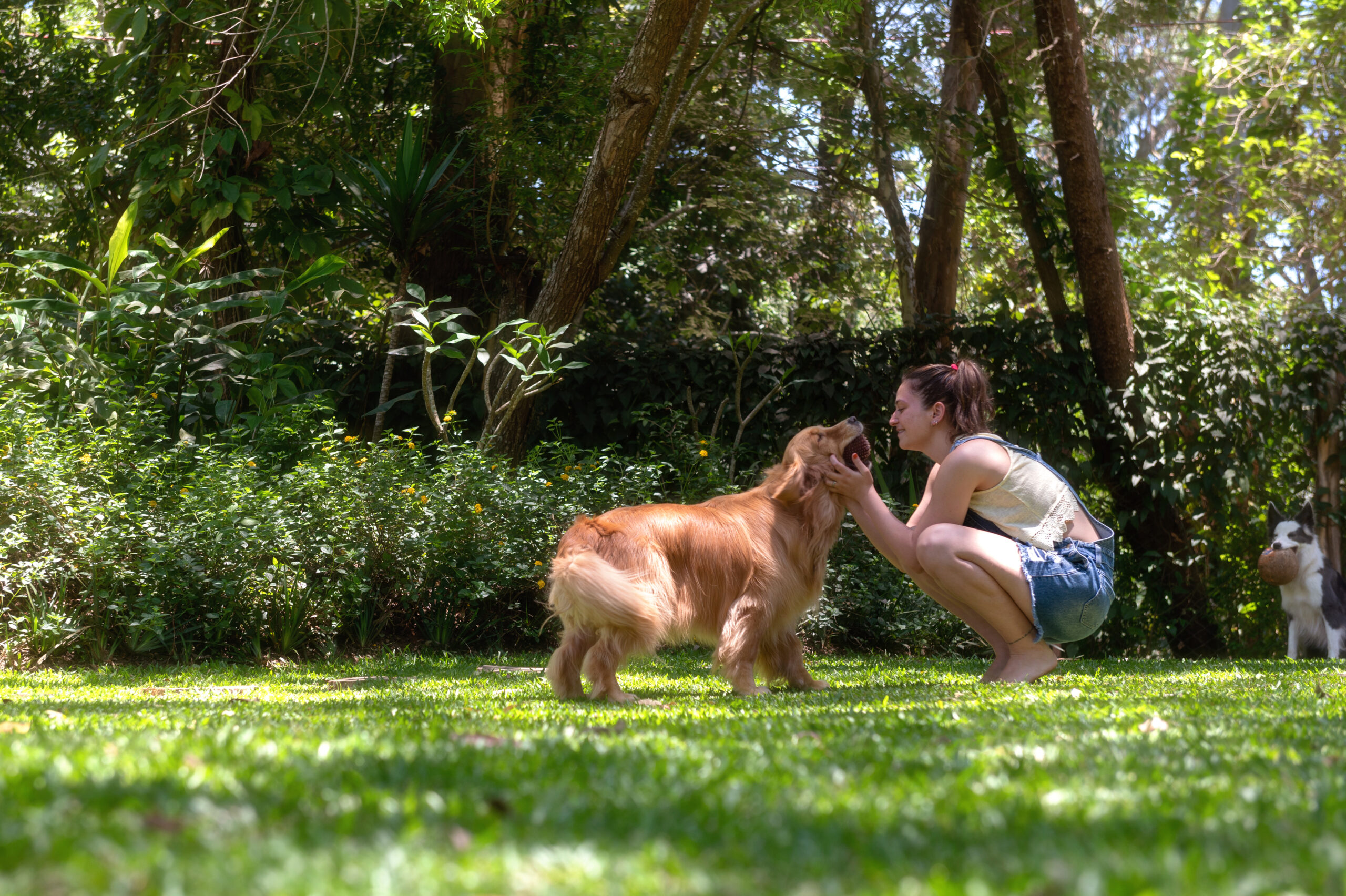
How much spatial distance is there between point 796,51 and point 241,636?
8.16 metres

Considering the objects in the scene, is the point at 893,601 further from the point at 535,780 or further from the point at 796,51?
the point at 796,51

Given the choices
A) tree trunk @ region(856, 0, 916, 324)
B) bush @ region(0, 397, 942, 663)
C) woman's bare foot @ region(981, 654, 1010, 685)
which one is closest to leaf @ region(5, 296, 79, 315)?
bush @ region(0, 397, 942, 663)

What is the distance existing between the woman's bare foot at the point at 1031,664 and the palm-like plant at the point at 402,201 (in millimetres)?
4718

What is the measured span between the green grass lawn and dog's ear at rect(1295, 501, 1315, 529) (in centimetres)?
399

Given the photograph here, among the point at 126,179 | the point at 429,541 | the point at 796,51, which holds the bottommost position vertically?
the point at 429,541

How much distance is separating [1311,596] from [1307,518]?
20.1 inches

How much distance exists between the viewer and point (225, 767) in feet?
6.52

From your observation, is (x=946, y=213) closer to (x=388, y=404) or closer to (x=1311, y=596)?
(x=1311, y=596)

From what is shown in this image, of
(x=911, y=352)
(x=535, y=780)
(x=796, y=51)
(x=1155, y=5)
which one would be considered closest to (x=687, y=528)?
(x=535, y=780)

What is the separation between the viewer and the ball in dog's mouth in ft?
15.8

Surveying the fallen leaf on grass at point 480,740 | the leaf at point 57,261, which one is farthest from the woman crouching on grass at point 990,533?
the leaf at point 57,261

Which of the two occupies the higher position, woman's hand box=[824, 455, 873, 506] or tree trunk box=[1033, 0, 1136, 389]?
tree trunk box=[1033, 0, 1136, 389]

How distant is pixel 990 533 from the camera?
15.7ft

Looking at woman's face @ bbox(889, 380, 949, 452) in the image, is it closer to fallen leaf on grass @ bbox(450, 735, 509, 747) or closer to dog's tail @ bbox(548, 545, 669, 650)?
dog's tail @ bbox(548, 545, 669, 650)
